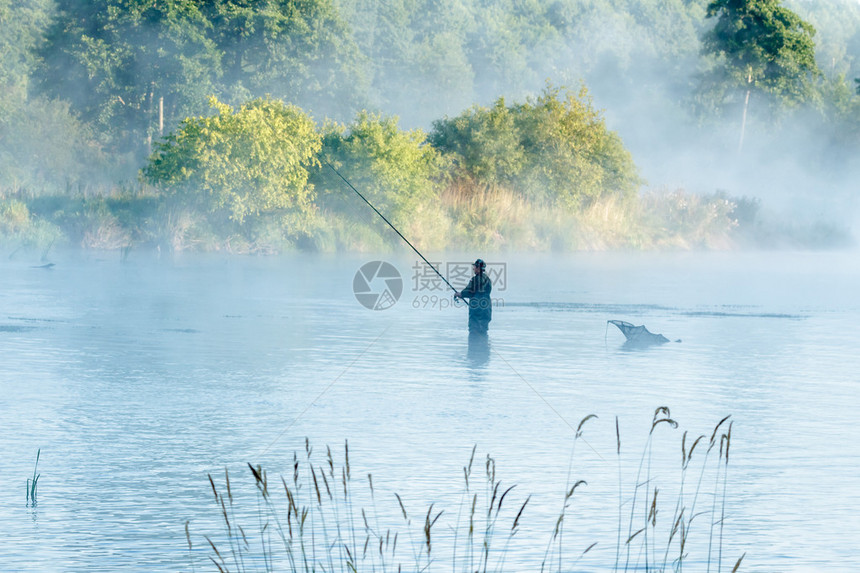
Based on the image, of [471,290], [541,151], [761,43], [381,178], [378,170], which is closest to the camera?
[471,290]

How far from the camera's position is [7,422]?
11.5 metres

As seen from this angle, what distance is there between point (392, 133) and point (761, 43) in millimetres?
25319

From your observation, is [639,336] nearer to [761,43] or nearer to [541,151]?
[541,151]

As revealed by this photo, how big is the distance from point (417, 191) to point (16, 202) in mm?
12300

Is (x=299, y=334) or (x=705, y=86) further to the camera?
(x=705, y=86)

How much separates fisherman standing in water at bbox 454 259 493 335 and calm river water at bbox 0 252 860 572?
36 centimetres

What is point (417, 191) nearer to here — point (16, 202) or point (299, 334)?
point (16, 202)

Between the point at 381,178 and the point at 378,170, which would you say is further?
the point at 378,170

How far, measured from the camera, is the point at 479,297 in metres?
16.8

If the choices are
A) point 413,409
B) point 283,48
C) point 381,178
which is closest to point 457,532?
point 413,409

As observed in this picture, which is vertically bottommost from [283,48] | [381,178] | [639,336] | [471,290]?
[639,336]

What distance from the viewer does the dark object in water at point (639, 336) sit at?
18.1 meters

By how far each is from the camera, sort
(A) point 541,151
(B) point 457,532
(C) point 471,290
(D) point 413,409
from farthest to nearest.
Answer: (A) point 541,151 → (C) point 471,290 → (D) point 413,409 → (B) point 457,532

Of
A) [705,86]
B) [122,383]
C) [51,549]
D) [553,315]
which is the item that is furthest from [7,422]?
[705,86]
